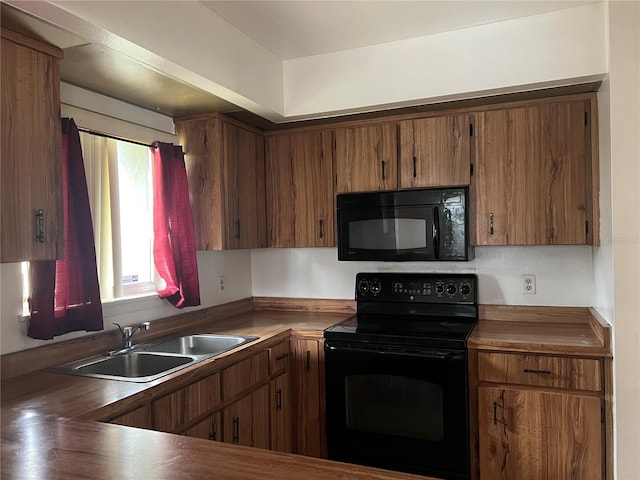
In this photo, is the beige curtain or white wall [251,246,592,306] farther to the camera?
white wall [251,246,592,306]

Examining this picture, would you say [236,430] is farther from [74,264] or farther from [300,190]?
[300,190]

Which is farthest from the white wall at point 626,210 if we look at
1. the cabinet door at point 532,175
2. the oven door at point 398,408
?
the oven door at point 398,408

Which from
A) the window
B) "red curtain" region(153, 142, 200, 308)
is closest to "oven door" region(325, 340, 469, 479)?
"red curtain" region(153, 142, 200, 308)

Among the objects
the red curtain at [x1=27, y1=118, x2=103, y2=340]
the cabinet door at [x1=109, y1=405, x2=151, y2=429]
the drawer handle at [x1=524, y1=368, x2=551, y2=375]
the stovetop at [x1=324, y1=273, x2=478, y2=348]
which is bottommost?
the drawer handle at [x1=524, y1=368, x2=551, y2=375]

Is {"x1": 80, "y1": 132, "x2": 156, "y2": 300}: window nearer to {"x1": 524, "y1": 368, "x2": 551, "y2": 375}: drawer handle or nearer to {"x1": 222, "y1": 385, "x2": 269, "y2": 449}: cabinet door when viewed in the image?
{"x1": 222, "y1": 385, "x2": 269, "y2": 449}: cabinet door

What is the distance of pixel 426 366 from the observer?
2463 mm

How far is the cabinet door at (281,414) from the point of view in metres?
2.60

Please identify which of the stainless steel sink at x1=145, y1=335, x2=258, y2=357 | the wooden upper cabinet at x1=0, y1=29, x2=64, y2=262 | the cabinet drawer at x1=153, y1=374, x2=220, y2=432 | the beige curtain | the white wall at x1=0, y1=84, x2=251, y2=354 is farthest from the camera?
the stainless steel sink at x1=145, y1=335, x2=258, y2=357

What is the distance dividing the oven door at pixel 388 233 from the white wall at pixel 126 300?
0.82 m

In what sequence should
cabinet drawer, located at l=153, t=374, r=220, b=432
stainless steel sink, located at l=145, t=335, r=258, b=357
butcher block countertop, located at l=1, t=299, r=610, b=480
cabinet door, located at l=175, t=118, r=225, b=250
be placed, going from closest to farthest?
butcher block countertop, located at l=1, t=299, r=610, b=480
cabinet drawer, located at l=153, t=374, r=220, b=432
stainless steel sink, located at l=145, t=335, r=258, b=357
cabinet door, located at l=175, t=118, r=225, b=250

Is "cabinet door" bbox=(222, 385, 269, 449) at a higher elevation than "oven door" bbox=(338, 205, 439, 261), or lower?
lower

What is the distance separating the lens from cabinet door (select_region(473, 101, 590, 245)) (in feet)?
8.39

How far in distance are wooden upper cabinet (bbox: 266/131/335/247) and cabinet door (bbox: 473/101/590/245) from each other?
34.9 inches

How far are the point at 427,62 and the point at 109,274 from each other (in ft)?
6.23
